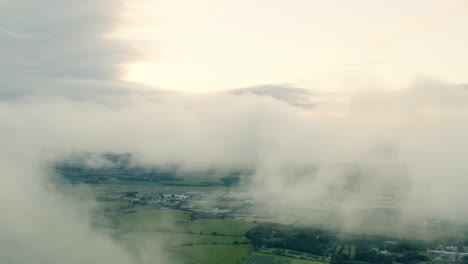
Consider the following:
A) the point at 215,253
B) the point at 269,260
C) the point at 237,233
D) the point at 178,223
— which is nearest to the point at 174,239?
the point at 215,253

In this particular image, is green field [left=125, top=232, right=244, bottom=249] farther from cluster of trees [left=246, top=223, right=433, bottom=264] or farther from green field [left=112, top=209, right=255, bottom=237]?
cluster of trees [left=246, top=223, right=433, bottom=264]

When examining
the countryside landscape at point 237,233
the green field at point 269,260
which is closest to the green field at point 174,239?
the countryside landscape at point 237,233

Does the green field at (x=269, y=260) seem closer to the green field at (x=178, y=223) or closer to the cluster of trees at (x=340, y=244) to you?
the cluster of trees at (x=340, y=244)

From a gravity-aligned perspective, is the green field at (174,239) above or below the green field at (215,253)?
above

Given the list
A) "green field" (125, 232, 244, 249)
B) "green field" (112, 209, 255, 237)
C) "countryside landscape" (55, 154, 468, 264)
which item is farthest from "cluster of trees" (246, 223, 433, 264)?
"green field" (125, 232, 244, 249)

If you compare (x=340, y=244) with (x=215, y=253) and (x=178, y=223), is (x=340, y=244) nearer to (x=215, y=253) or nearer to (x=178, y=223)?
(x=215, y=253)

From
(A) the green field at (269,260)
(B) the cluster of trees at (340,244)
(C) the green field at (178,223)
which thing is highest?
(C) the green field at (178,223)

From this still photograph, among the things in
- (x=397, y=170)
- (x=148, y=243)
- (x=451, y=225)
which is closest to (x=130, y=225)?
(x=148, y=243)

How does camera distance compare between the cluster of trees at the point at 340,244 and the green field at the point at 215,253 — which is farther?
the cluster of trees at the point at 340,244

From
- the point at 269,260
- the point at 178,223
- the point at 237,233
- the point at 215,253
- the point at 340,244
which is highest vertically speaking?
the point at 178,223
